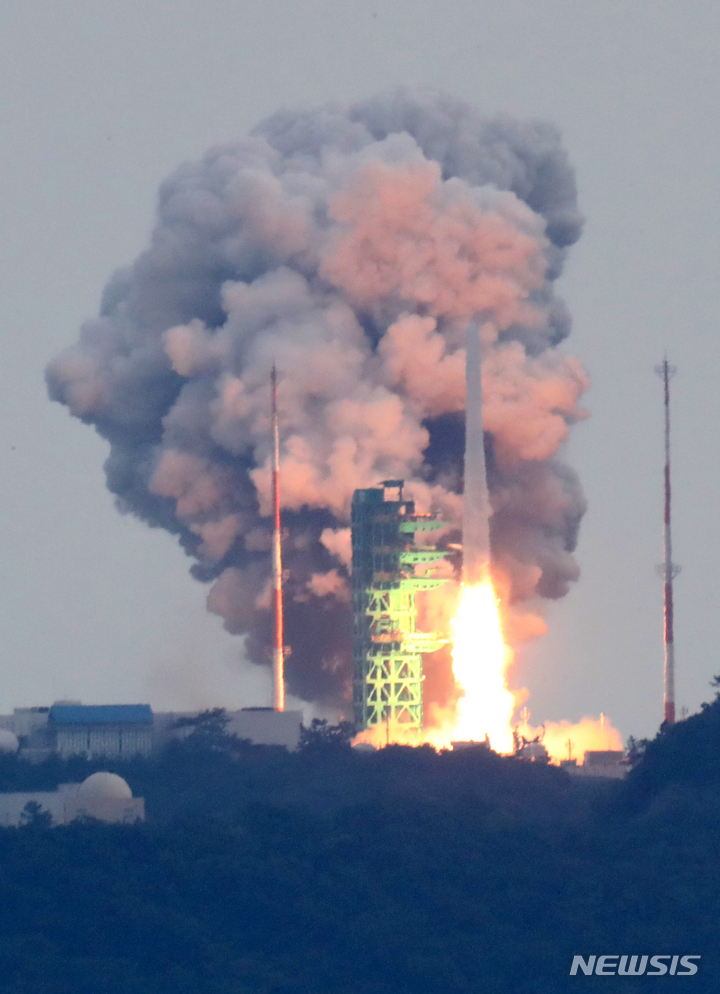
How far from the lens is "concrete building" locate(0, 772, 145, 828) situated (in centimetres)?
12950

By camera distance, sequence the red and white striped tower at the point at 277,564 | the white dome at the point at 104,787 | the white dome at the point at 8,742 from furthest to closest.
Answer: the white dome at the point at 8,742
the red and white striped tower at the point at 277,564
the white dome at the point at 104,787

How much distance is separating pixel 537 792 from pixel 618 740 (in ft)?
43.0

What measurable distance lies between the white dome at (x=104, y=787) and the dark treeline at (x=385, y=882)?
268 cm

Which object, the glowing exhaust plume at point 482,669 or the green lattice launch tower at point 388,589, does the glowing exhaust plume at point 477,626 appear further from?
the green lattice launch tower at point 388,589

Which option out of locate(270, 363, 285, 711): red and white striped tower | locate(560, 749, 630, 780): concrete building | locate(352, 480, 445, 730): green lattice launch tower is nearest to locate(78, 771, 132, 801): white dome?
locate(270, 363, 285, 711): red and white striped tower

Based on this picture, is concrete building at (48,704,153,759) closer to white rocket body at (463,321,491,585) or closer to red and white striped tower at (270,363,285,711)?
red and white striped tower at (270,363,285,711)

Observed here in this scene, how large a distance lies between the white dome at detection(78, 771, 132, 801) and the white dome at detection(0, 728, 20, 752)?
53.2ft

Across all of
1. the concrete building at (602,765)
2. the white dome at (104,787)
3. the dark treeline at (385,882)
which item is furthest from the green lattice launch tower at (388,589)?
the white dome at (104,787)

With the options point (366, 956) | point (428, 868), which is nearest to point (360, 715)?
point (428, 868)

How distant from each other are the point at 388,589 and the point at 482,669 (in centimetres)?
481

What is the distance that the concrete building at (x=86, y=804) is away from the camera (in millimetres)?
129500

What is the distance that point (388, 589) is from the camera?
146250mm

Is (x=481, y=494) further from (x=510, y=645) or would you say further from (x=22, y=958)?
(x=22, y=958)

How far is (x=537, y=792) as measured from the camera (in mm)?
138250
